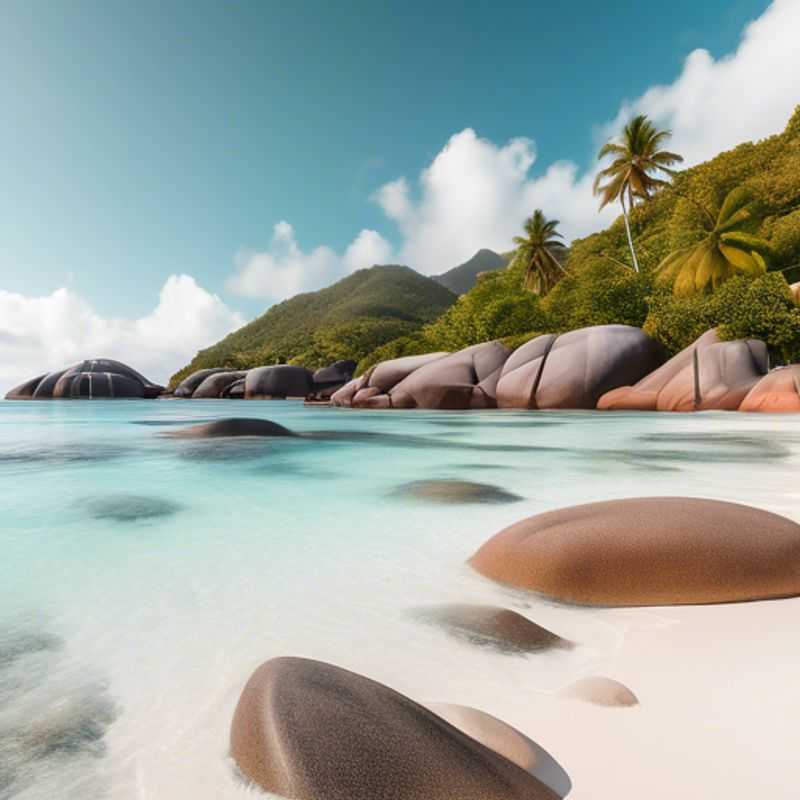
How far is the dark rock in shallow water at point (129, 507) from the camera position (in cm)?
332

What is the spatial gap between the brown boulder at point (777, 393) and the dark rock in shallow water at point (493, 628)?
12.7m

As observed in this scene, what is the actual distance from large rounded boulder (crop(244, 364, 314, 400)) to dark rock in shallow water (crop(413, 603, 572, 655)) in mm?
35469

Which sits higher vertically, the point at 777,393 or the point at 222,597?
the point at 777,393

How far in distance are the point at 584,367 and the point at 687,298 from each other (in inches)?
195

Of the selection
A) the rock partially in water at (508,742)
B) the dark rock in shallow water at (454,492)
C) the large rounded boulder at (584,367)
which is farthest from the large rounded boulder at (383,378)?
the rock partially in water at (508,742)

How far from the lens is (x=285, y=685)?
1.11 meters

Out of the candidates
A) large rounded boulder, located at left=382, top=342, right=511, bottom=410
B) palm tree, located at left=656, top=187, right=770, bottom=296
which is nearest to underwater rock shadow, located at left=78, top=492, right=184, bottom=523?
large rounded boulder, located at left=382, top=342, right=511, bottom=410

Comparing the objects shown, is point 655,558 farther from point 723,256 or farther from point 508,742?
point 723,256

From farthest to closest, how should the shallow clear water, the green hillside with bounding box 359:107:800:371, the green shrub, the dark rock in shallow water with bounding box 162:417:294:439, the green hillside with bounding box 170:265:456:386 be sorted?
1. the green hillside with bounding box 170:265:456:386
2. the green hillside with bounding box 359:107:800:371
3. the green shrub
4. the dark rock in shallow water with bounding box 162:417:294:439
5. the shallow clear water

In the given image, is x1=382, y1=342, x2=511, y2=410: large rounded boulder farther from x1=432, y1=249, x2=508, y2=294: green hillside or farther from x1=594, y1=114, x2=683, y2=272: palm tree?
x1=432, y1=249, x2=508, y2=294: green hillside

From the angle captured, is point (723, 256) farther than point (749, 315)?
Yes

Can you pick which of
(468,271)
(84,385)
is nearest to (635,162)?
(84,385)

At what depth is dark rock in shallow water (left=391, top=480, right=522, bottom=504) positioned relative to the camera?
359 centimetres

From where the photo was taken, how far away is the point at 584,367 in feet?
52.0
